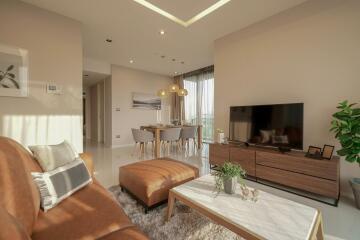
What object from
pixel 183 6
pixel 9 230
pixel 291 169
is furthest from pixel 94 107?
pixel 9 230

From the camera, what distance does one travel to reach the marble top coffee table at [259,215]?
3.37ft

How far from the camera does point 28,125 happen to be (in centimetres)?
259

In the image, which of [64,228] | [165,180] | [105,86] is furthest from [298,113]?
[105,86]

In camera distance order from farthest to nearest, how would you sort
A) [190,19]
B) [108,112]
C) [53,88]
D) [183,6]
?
[108,112], [190,19], [53,88], [183,6]

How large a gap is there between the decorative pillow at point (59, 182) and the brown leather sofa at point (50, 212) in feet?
0.16

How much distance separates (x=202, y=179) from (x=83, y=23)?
11.4ft

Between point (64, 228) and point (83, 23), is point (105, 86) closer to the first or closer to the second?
point (83, 23)

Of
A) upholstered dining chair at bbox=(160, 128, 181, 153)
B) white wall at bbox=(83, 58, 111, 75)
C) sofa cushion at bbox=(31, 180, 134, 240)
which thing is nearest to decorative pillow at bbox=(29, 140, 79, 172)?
sofa cushion at bbox=(31, 180, 134, 240)

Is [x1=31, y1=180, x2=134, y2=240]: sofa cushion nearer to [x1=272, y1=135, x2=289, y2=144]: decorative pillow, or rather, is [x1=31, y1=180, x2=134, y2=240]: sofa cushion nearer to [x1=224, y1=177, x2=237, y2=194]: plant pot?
[x1=224, y1=177, x2=237, y2=194]: plant pot

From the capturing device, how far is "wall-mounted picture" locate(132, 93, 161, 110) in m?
6.27

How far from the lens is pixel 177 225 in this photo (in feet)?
5.23

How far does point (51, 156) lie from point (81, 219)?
2.47 ft

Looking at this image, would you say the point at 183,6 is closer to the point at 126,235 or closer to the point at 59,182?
the point at 59,182

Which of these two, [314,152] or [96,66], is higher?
[96,66]
